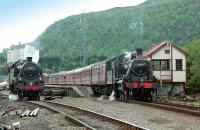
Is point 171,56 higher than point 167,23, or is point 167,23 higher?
point 167,23

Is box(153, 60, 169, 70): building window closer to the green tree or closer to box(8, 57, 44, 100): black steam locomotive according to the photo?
the green tree

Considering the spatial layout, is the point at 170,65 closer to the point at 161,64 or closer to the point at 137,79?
the point at 161,64

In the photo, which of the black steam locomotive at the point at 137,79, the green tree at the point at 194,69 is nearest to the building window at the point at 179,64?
the green tree at the point at 194,69

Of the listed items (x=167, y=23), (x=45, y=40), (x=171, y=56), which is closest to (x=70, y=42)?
(x=45, y=40)

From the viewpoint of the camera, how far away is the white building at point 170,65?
4591 centimetres

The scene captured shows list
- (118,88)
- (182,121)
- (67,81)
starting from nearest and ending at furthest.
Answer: (182,121) → (118,88) → (67,81)

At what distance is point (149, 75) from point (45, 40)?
540 ft

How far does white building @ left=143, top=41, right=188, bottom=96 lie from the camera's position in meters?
45.9

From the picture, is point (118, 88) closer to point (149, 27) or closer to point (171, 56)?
point (171, 56)

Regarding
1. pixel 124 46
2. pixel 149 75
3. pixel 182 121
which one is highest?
pixel 124 46

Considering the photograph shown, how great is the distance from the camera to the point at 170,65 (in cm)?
4662

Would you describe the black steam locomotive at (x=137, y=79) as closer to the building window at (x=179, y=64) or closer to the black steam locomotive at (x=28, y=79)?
the black steam locomotive at (x=28, y=79)

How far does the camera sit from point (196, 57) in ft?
161

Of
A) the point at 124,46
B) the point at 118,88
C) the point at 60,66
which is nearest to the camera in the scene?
the point at 118,88
